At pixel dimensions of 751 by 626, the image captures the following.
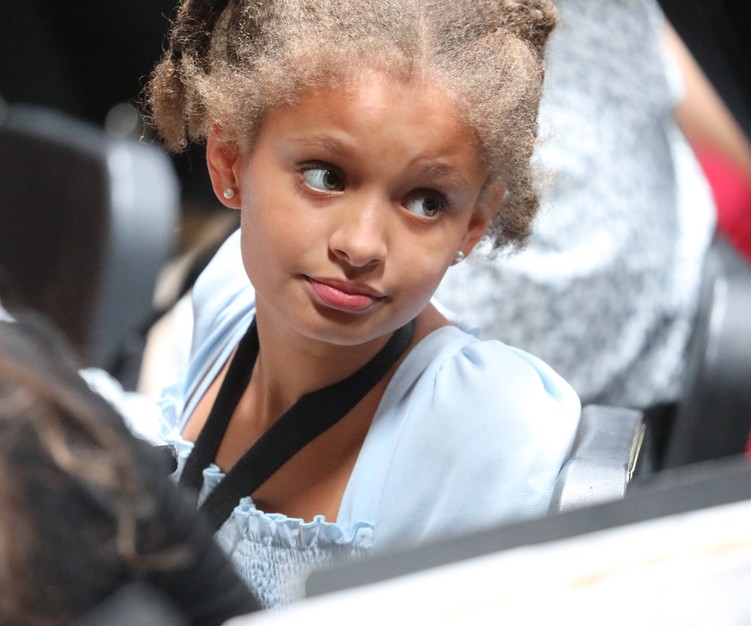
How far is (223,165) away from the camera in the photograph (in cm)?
57

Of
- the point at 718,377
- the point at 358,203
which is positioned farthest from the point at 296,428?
the point at 718,377

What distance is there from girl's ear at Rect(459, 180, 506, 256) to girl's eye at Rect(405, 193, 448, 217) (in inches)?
1.3

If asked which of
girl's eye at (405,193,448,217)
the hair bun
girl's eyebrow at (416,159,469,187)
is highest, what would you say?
the hair bun

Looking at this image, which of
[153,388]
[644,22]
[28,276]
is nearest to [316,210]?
[153,388]

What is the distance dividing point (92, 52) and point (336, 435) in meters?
1.24

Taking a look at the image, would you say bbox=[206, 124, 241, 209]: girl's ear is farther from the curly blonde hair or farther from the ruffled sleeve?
the ruffled sleeve

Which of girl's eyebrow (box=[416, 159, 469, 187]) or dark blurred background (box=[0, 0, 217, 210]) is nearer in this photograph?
girl's eyebrow (box=[416, 159, 469, 187])

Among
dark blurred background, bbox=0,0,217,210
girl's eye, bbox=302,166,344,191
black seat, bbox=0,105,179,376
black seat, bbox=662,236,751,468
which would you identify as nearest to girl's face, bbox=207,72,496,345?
girl's eye, bbox=302,166,344,191

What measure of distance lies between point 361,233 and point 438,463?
0.42ft

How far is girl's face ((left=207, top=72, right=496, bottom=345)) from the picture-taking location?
49 centimetres

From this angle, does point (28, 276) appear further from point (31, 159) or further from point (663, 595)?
point (663, 595)

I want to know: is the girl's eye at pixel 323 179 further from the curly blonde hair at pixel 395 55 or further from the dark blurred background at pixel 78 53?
the dark blurred background at pixel 78 53

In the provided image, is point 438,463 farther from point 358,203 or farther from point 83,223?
point 83,223

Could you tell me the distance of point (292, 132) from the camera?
20.2 inches
